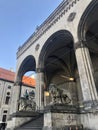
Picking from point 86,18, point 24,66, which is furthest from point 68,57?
point 86,18

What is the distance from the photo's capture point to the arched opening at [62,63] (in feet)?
46.3

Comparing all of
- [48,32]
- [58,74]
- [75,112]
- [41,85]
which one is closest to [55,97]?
[75,112]

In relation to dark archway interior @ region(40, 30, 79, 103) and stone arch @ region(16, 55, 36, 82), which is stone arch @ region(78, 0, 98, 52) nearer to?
dark archway interior @ region(40, 30, 79, 103)

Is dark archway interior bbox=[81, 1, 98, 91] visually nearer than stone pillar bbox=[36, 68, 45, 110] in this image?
Yes

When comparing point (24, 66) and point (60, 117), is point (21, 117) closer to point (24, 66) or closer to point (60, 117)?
point (60, 117)

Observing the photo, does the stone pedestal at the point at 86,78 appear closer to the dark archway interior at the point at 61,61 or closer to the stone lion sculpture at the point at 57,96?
the stone lion sculpture at the point at 57,96

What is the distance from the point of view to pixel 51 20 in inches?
566

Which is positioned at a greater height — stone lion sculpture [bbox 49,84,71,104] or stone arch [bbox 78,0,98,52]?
stone arch [bbox 78,0,98,52]

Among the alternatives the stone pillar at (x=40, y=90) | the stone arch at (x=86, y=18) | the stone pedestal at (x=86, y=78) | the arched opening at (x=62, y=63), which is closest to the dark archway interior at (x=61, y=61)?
the arched opening at (x=62, y=63)

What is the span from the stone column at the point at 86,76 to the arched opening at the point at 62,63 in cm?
237

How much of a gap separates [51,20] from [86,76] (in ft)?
26.7

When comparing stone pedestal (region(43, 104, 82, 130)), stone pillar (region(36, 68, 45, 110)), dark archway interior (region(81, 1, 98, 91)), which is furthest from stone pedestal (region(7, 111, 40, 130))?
dark archway interior (region(81, 1, 98, 91))

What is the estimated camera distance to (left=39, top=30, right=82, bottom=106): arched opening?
46.3 feet

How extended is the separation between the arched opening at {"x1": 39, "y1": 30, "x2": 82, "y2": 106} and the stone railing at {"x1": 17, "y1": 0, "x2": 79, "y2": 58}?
182cm
